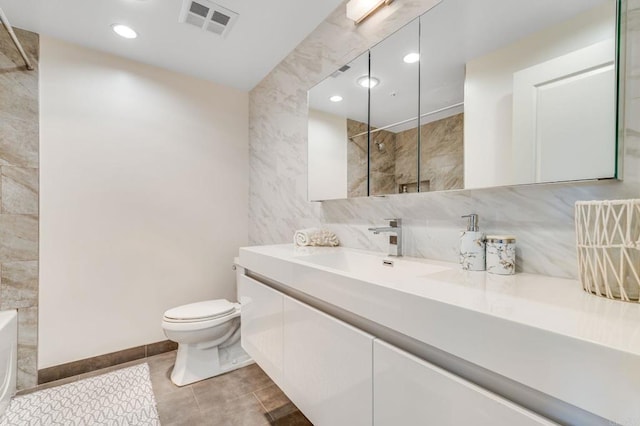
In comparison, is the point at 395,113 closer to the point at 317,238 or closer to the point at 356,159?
the point at 356,159

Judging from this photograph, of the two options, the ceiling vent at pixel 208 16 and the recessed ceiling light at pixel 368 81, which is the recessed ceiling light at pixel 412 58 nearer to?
the recessed ceiling light at pixel 368 81

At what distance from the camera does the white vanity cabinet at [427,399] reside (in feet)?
1.68

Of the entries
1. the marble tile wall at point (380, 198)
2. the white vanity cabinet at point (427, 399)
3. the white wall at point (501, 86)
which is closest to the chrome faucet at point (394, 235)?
the marble tile wall at point (380, 198)

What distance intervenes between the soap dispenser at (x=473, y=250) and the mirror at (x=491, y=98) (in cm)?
17

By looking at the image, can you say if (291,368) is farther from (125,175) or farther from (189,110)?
(189,110)

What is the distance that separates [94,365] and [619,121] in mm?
2972

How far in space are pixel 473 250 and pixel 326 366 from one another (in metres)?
0.63

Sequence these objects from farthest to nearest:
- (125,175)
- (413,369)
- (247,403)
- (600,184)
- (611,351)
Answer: (125,175) → (247,403) → (600,184) → (413,369) → (611,351)

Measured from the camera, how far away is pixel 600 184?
0.77 m

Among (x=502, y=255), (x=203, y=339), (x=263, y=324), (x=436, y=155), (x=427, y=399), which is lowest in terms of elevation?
(x=203, y=339)

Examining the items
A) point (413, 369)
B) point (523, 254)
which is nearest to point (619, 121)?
point (523, 254)

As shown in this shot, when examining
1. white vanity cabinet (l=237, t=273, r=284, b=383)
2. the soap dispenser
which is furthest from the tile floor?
the soap dispenser

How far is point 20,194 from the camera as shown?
1773 millimetres

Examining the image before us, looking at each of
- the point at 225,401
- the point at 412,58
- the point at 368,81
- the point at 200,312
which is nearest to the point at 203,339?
the point at 200,312
